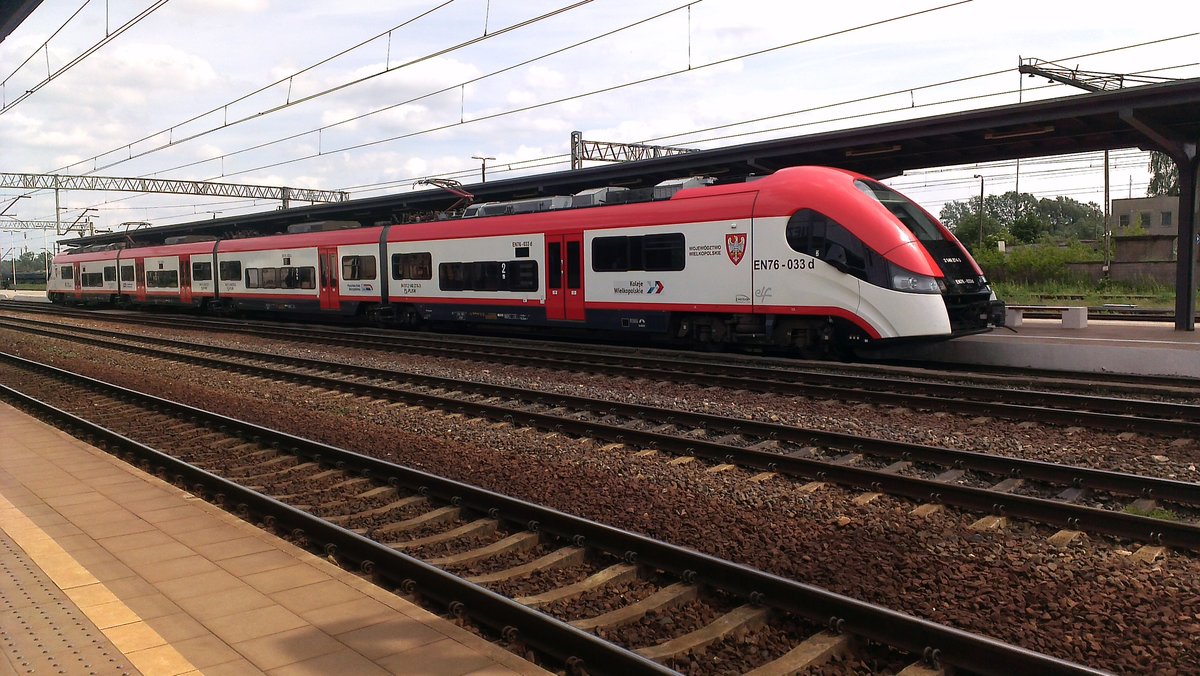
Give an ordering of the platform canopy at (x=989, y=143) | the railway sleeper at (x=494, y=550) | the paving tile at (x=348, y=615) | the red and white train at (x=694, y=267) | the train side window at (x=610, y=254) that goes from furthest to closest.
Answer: the train side window at (x=610, y=254)
the platform canopy at (x=989, y=143)
the red and white train at (x=694, y=267)
the railway sleeper at (x=494, y=550)
the paving tile at (x=348, y=615)

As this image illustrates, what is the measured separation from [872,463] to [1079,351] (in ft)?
27.1

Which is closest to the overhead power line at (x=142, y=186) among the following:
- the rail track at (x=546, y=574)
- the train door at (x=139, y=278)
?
the train door at (x=139, y=278)

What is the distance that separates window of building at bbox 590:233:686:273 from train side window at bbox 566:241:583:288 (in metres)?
0.41

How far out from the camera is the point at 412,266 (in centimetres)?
2109

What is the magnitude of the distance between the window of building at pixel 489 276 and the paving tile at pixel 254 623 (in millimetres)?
13876

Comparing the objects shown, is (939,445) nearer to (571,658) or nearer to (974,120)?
(571,658)

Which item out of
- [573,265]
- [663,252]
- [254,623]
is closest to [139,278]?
[573,265]

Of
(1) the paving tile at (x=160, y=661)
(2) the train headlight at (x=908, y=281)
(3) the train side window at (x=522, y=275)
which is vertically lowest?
(1) the paving tile at (x=160, y=661)

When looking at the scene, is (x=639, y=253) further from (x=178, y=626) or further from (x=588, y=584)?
(x=178, y=626)

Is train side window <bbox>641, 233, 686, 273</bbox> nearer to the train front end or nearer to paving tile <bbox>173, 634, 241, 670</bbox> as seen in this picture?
Answer: the train front end

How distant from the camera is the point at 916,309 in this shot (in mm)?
12508

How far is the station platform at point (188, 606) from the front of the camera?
3.73 meters

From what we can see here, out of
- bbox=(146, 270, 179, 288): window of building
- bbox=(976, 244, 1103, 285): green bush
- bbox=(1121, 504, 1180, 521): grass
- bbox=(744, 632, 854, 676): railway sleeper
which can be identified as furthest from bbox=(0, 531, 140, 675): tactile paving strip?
bbox=(976, 244, 1103, 285): green bush

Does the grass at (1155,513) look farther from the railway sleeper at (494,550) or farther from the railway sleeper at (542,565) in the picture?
the railway sleeper at (494,550)
